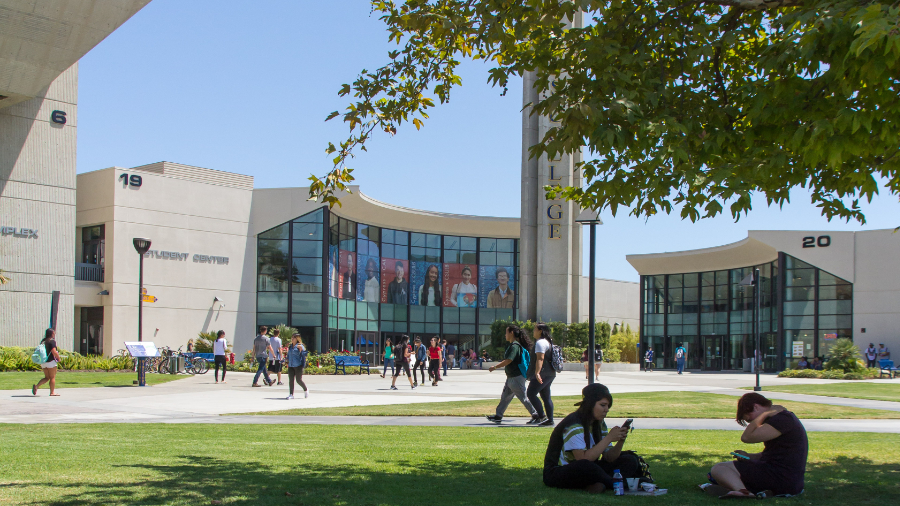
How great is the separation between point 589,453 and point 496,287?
53.9 m

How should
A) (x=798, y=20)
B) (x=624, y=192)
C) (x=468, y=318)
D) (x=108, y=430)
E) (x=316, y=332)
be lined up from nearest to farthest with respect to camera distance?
(x=798, y=20), (x=624, y=192), (x=108, y=430), (x=316, y=332), (x=468, y=318)

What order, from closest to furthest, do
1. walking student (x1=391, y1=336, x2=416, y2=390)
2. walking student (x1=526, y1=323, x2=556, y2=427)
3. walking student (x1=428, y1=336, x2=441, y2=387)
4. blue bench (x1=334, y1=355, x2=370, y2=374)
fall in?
walking student (x1=526, y1=323, x2=556, y2=427), walking student (x1=391, y1=336, x2=416, y2=390), walking student (x1=428, y1=336, x2=441, y2=387), blue bench (x1=334, y1=355, x2=370, y2=374)

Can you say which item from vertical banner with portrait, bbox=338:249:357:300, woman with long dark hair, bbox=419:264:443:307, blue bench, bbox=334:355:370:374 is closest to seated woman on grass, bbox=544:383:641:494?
blue bench, bbox=334:355:370:374

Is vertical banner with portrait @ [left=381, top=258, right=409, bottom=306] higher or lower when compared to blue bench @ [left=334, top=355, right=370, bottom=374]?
higher

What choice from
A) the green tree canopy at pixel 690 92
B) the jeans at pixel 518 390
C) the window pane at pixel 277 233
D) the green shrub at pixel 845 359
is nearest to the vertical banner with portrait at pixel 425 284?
the window pane at pixel 277 233

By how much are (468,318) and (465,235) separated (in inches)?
243

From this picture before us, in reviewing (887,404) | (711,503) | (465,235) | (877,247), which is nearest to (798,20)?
(711,503)

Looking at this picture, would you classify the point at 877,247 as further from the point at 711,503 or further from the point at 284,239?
the point at 711,503

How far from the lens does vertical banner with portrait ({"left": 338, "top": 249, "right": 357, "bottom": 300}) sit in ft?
161

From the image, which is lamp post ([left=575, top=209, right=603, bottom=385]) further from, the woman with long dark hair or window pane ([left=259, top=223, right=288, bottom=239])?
the woman with long dark hair

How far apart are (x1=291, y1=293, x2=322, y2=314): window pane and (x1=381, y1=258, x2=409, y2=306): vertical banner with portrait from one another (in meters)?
8.87

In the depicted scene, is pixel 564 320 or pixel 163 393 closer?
pixel 163 393

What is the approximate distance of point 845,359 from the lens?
3575cm

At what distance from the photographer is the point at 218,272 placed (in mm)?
42750
